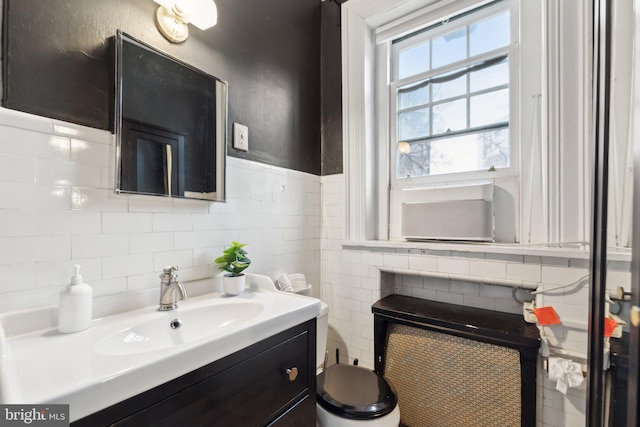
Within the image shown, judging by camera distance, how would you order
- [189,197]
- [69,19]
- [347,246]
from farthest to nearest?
[347,246] < [189,197] < [69,19]

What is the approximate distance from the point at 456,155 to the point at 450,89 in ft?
1.23

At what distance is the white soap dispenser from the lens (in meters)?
0.77

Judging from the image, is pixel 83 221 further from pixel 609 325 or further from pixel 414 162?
pixel 414 162

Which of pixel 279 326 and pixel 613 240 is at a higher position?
pixel 613 240

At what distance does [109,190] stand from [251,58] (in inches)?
37.2

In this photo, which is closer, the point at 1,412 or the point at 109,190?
the point at 1,412

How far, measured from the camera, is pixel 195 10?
1.11m

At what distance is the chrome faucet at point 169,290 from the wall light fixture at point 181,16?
2.91 feet

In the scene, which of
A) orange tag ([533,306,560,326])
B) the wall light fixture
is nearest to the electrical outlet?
the wall light fixture

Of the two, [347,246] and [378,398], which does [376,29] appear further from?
[378,398]

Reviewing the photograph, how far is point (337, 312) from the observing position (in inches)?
71.1

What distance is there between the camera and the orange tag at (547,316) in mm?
1153

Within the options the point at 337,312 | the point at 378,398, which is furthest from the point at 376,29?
the point at 378,398

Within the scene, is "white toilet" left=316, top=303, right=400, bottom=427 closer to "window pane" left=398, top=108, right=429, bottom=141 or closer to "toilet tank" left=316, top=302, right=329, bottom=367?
"toilet tank" left=316, top=302, right=329, bottom=367
